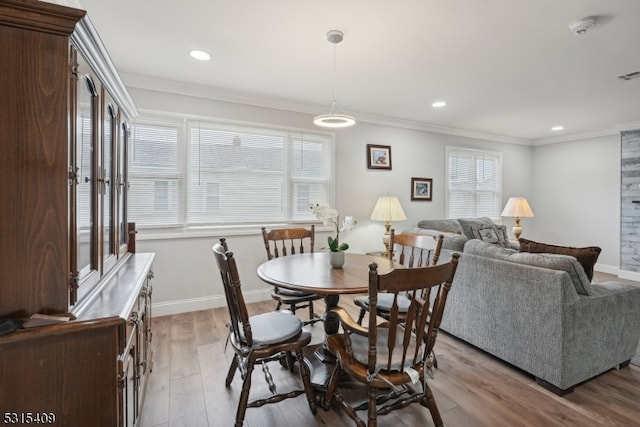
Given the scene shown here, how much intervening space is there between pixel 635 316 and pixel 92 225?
356cm

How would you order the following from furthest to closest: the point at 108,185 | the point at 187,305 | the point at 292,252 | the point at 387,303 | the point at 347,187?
the point at 347,187 → the point at 187,305 → the point at 292,252 → the point at 387,303 → the point at 108,185

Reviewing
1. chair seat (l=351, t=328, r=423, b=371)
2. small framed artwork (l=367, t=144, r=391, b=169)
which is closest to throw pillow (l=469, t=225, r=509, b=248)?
small framed artwork (l=367, t=144, r=391, b=169)

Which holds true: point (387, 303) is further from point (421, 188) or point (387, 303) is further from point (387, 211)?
Answer: point (421, 188)

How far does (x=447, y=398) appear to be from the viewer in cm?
194

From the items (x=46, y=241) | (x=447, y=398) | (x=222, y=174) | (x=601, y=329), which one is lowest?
(x=447, y=398)

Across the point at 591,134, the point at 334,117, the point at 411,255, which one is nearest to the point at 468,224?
the point at 411,255

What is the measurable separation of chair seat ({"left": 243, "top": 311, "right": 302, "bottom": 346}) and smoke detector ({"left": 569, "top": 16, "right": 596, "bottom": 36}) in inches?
112

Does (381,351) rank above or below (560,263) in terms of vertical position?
below

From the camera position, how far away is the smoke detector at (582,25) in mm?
2145

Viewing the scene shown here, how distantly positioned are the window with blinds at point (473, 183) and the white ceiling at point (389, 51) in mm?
1377

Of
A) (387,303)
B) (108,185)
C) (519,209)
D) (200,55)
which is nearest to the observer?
(108,185)

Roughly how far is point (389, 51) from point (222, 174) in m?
2.21

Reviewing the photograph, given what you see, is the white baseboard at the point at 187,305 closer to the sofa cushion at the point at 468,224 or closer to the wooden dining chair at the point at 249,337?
the wooden dining chair at the point at 249,337

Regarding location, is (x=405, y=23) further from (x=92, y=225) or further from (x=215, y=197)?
(x=215, y=197)
